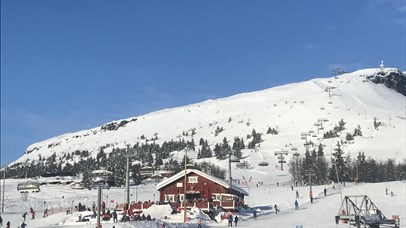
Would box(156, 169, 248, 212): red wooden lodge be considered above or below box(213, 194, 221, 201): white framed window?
above

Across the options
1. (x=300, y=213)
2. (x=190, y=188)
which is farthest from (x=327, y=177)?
(x=300, y=213)

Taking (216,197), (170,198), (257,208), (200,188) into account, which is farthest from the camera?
(200,188)

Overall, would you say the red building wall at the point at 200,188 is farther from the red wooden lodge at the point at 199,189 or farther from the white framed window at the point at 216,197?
the white framed window at the point at 216,197

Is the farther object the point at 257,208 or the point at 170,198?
the point at 170,198

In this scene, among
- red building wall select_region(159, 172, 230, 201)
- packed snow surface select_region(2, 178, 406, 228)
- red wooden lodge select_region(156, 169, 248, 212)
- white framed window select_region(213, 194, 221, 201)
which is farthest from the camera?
red building wall select_region(159, 172, 230, 201)

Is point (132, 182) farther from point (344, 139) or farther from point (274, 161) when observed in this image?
point (344, 139)

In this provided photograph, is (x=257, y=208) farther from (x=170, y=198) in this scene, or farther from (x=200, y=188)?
(x=170, y=198)

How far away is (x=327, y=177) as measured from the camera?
111 m

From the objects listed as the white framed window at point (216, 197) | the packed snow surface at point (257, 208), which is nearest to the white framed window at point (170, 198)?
the white framed window at point (216, 197)

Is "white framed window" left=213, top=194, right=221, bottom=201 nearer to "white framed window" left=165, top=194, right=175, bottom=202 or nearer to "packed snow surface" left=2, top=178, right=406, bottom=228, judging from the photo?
"packed snow surface" left=2, top=178, right=406, bottom=228

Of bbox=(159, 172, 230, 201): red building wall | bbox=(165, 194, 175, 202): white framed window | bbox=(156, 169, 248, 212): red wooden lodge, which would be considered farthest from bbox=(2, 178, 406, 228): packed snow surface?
bbox=(165, 194, 175, 202): white framed window

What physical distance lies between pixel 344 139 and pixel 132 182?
86552 millimetres

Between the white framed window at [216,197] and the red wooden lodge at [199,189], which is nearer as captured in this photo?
the red wooden lodge at [199,189]

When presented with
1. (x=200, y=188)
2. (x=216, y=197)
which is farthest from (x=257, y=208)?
(x=200, y=188)
